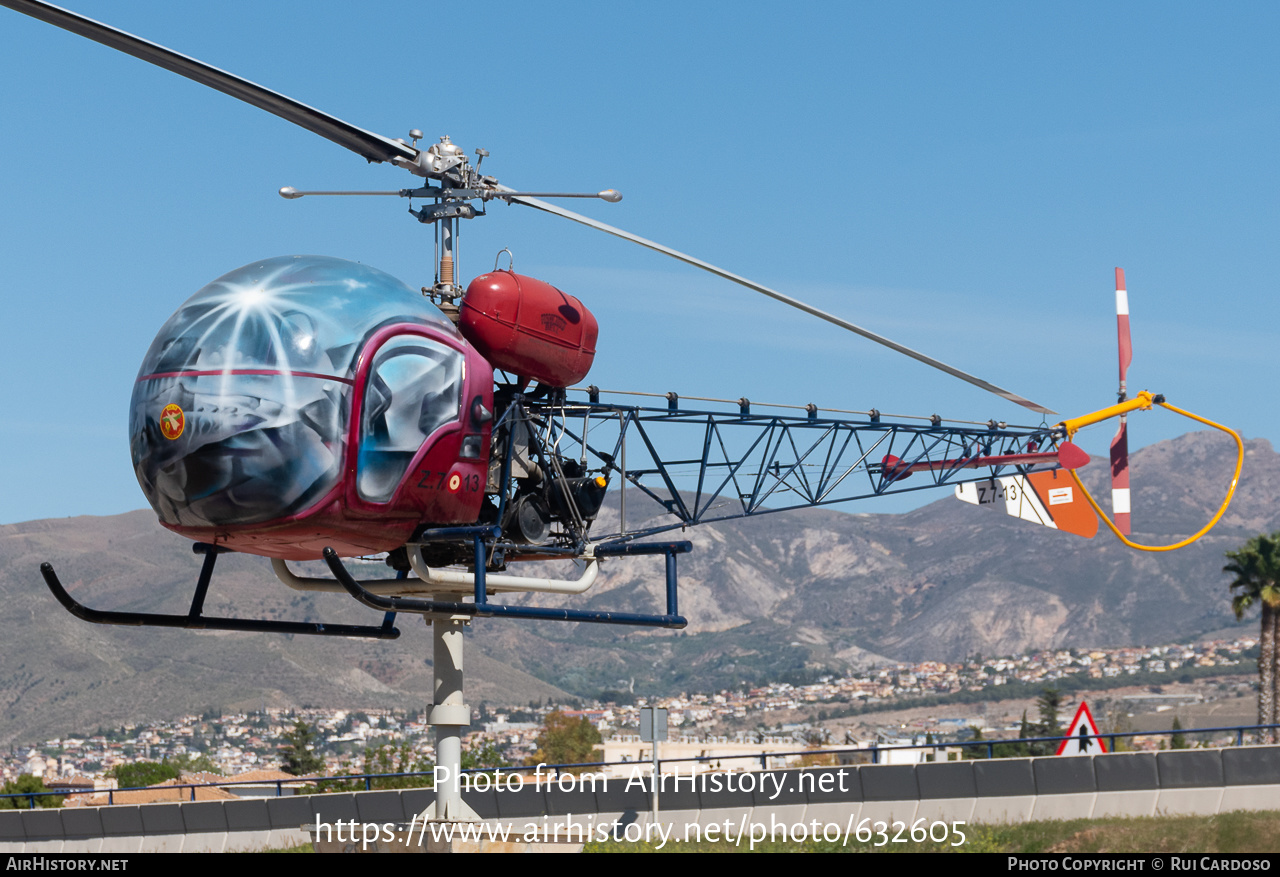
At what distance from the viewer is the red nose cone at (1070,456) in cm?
3781

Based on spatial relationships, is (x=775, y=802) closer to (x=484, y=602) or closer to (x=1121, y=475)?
(x=484, y=602)

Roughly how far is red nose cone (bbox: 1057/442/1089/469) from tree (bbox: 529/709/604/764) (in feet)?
292

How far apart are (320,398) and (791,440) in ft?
47.3

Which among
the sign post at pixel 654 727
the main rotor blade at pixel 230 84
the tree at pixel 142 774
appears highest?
the main rotor blade at pixel 230 84

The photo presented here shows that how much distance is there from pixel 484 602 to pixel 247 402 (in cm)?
444

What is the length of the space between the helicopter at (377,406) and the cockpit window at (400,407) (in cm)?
2

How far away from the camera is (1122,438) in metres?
38.1

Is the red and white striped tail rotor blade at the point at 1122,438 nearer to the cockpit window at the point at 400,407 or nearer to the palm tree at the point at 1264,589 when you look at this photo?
the cockpit window at the point at 400,407

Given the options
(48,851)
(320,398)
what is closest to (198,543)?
(320,398)

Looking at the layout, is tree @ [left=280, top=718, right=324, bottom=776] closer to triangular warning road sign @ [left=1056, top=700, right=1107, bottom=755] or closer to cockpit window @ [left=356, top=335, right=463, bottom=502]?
triangular warning road sign @ [left=1056, top=700, right=1107, bottom=755]

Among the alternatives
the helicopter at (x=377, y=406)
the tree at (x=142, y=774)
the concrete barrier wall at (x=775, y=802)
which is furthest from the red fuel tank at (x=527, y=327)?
the tree at (x=142, y=774)

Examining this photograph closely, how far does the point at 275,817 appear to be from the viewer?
3575 cm
